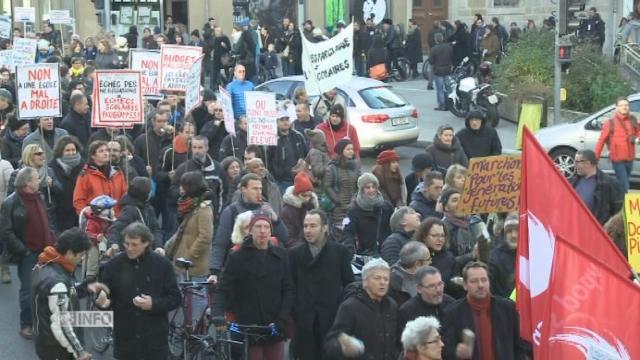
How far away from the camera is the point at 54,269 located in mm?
8164

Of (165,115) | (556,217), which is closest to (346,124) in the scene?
(165,115)

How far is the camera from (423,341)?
22.6ft

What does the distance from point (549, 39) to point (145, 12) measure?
598 inches

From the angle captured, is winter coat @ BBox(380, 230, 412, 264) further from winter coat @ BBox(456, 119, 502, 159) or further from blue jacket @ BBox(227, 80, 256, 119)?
blue jacket @ BBox(227, 80, 256, 119)

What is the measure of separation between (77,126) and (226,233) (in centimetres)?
646

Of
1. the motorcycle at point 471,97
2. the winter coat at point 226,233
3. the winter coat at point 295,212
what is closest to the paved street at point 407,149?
the motorcycle at point 471,97

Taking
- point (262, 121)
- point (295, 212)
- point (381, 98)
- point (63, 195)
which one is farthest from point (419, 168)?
point (381, 98)

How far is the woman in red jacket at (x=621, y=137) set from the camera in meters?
16.7

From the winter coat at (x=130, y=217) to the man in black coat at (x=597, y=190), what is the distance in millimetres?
4185

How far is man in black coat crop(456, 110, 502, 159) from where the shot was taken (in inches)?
581

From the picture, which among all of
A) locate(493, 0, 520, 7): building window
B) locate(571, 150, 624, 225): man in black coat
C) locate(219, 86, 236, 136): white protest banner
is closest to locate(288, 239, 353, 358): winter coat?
locate(571, 150, 624, 225): man in black coat

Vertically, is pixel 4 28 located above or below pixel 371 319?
above

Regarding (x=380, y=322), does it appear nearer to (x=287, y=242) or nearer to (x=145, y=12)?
(x=287, y=242)

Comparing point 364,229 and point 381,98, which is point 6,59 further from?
point 364,229
